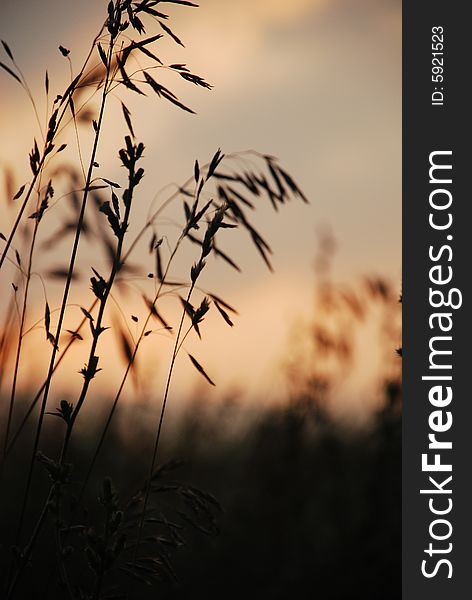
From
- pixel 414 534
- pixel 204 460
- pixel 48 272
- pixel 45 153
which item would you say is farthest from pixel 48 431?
pixel 45 153

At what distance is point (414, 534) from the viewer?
2.53 meters

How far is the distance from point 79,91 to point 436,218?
4.75 feet

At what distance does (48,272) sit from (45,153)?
0.31 m

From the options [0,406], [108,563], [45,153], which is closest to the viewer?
[108,563]

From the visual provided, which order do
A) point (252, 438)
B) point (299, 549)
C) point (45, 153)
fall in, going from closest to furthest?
point (45, 153) → point (299, 549) → point (252, 438)

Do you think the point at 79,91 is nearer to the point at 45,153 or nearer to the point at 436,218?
the point at 45,153

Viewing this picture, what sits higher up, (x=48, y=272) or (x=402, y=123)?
(x=402, y=123)

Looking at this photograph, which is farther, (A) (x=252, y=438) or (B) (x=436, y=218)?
(A) (x=252, y=438)

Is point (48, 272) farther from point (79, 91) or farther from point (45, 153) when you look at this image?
point (79, 91)

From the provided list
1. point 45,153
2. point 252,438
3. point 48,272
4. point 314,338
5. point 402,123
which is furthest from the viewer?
point 252,438

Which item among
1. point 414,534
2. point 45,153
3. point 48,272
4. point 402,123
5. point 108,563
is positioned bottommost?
point 108,563

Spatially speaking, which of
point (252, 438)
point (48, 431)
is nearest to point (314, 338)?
point (252, 438)

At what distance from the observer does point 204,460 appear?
479 cm

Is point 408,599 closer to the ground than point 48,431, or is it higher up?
closer to the ground
